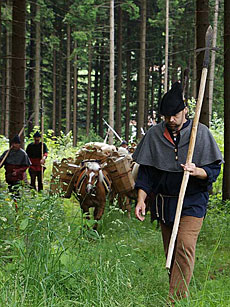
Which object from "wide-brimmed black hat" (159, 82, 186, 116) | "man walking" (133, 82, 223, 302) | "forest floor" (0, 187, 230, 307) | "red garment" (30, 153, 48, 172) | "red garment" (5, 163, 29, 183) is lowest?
"red garment" (30, 153, 48, 172)

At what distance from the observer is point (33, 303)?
4723 millimetres

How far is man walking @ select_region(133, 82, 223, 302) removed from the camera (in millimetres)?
5852

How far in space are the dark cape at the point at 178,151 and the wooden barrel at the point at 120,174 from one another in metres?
6.76

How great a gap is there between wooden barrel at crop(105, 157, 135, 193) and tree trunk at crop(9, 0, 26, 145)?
477 cm

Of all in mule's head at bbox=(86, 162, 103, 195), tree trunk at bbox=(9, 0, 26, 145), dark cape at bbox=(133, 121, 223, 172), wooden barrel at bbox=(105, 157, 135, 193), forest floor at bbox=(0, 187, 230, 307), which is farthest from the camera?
tree trunk at bbox=(9, 0, 26, 145)

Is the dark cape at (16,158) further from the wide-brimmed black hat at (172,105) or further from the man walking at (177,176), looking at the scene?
the wide-brimmed black hat at (172,105)

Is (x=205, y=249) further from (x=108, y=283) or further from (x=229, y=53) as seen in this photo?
(x=229, y=53)

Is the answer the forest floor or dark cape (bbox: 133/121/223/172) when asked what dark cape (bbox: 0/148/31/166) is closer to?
the forest floor

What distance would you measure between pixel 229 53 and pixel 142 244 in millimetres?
7187

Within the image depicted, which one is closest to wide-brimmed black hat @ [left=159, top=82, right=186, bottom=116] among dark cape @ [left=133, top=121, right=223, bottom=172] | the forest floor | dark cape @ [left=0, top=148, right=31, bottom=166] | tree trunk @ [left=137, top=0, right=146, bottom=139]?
dark cape @ [left=133, top=121, right=223, bottom=172]

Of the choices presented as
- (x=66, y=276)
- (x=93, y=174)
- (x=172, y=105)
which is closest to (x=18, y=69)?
(x=93, y=174)

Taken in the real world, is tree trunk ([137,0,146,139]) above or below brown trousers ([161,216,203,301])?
above

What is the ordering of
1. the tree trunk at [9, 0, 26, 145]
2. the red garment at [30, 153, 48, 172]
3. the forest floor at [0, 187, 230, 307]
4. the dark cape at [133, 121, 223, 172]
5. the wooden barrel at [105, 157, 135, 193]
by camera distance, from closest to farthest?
the forest floor at [0, 187, 230, 307] → the dark cape at [133, 121, 223, 172] → the wooden barrel at [105, 157, 135, 193] → the tree trunk at [9, 0, 26, 145] → the red garment at [30, 153, 48, 172]

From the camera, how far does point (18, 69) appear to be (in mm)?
17141
